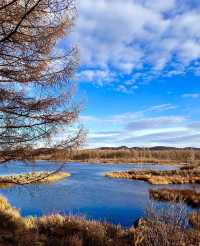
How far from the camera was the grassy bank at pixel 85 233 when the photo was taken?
9.06m

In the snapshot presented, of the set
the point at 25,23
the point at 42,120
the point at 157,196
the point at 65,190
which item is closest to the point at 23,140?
the point at 42,120

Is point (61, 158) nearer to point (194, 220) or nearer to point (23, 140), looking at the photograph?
point (23, 140)

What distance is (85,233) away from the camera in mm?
13047

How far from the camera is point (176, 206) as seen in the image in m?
9.67

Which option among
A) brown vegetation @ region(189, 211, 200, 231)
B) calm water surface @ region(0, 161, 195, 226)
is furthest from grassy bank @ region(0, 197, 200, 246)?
calm water surface @ region(0, 161, 195, 226)

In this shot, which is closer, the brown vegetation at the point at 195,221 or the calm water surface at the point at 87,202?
the brown vegetation at the point at 195,221

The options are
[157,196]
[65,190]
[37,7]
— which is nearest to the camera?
[37,7]

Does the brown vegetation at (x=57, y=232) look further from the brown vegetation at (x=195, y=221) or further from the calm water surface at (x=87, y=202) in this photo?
the calm water surface at (x=87, y=202)

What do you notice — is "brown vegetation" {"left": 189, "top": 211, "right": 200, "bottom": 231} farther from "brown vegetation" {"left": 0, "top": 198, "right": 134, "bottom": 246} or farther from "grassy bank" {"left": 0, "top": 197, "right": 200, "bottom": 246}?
"brown vegetation" {"left": 0, "top": 198, "right": 134, "bottom": 246}

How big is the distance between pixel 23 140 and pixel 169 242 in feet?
12.5

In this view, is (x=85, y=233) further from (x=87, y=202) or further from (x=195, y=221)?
(x=87, y=202)

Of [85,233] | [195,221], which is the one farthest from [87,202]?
[85,233]

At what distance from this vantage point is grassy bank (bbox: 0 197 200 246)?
9.06m

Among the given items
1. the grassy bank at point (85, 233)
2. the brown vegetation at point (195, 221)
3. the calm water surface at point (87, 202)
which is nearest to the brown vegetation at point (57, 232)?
the grassy bank at point (85, 233)
